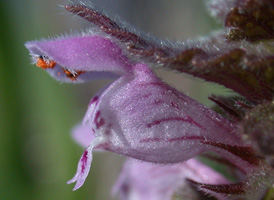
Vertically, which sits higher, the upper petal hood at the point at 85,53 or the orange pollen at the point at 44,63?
the upper petal hood at the point at 85,53

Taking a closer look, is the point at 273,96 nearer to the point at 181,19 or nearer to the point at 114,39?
the point at 114,39

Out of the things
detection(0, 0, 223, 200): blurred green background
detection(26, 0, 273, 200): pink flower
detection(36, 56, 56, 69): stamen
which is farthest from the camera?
detection(0, 0, 223, 200): blurred green background

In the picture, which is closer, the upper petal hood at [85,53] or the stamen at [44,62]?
the upper petal hood at [85,53]

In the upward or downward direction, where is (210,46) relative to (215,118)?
upward

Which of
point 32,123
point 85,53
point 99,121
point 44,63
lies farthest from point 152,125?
point 32,123

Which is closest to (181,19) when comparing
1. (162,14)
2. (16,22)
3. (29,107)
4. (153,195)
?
(162,14)

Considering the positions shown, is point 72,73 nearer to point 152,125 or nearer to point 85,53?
point 85,53

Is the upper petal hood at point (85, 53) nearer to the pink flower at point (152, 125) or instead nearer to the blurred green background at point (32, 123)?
the pink flower at point (152, 125)

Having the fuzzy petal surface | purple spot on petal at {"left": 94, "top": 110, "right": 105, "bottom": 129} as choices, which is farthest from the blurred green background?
purple spot on petal at {"left": 94, "top": 110, "right": 105, "bottom": 129}

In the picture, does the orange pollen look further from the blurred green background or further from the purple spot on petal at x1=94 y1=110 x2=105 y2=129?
the blurred green background

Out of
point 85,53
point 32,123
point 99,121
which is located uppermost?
point 85,53

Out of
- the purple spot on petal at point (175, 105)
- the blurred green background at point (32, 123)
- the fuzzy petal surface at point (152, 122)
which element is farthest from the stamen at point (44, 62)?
the blurred green background at point (32, 123)
